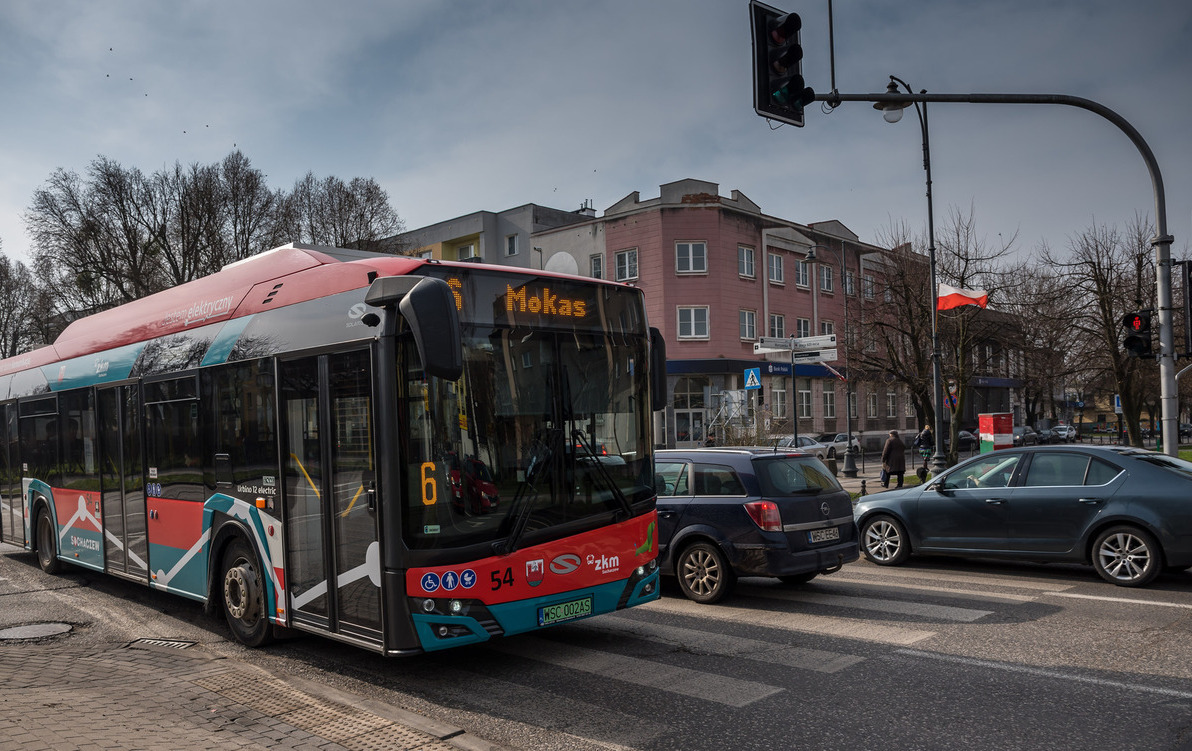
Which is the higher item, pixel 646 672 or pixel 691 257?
pixel 691 257

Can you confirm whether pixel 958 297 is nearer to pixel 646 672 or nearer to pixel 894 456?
pixel 894 456

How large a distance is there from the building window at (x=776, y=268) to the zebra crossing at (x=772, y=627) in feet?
120

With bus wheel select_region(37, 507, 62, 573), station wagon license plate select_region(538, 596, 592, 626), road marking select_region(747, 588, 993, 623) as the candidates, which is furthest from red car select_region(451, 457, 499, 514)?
bus wheel select_region(37, 507, 62, 573)

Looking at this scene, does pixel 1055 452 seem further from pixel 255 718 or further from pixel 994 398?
pixel 994 398

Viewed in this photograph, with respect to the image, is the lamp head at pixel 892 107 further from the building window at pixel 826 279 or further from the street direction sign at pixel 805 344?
the building window at pixel 826 279

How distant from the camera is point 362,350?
6.23 meters

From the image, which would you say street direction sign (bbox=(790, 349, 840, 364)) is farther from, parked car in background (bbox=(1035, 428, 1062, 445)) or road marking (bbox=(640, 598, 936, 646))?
parked car in background (bbox=(1035, 428, 1062, 445))

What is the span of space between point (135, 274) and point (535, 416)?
36.1 m

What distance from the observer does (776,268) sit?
46.8 meters

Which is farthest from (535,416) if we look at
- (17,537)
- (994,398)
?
(994,398)

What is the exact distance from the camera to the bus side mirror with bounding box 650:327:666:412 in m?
7.54

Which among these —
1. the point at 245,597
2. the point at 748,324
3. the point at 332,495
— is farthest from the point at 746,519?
the point at 748,324

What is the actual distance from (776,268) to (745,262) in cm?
298

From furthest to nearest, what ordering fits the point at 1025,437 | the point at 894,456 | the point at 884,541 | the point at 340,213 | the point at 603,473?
the point at 1025,437
the point at 340,213
the point at 894,456
the point at 884,541
the point at 603,473
